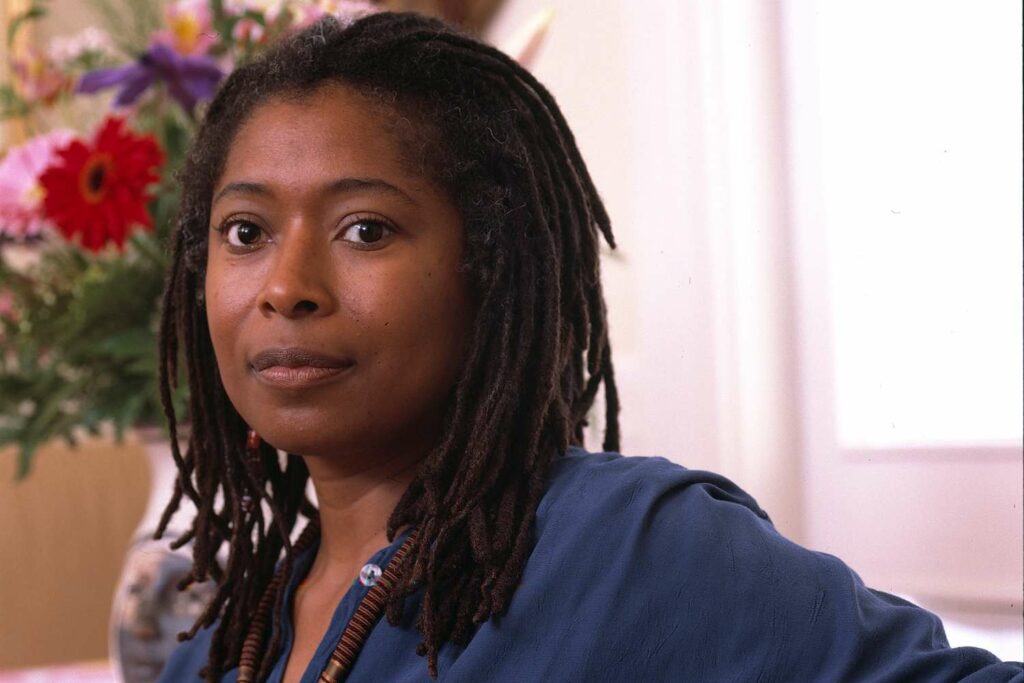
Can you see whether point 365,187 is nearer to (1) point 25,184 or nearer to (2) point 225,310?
(2) point 225,310

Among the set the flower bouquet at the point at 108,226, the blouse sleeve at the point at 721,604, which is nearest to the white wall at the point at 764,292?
the blouse sleeve at the point at 721,604

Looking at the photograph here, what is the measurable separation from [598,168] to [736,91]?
0.13 meters

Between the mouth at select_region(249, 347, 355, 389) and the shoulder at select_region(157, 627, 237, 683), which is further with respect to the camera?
the shoulder at select_region(157, 627, 237, 683)

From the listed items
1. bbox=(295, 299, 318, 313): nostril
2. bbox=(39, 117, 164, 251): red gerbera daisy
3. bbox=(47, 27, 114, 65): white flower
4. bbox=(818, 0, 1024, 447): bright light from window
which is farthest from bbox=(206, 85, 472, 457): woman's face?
bbox=(47, 27, 114, 65): white flower

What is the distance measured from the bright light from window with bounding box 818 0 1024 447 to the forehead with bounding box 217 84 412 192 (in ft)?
0.87

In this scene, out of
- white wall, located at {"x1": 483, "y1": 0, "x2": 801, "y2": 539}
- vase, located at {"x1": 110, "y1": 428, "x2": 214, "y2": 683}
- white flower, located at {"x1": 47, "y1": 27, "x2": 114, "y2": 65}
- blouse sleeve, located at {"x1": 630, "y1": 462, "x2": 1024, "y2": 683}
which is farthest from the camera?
white flower, located at {"x1": 47, "y1": 27, "x2": 114, "y2": 65}

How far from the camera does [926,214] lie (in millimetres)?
708

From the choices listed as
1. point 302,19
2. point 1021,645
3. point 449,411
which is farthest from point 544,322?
point 302,19

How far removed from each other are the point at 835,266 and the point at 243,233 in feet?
1.16

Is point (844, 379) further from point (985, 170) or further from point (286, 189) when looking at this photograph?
point (286, 189)

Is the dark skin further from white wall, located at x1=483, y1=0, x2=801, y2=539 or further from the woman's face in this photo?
white wall, located at x1=483, y1=0, x2=801, y2=539

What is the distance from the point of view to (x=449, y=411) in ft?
2.39

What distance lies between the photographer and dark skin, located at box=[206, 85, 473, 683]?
696mm

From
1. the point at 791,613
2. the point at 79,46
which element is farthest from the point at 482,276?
the point at 79,46
